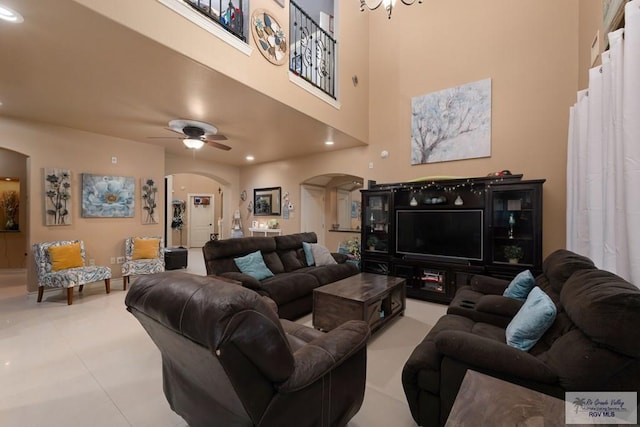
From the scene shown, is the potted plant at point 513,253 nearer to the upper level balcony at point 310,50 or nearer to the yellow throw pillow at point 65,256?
the upper level balcony at point 310,50

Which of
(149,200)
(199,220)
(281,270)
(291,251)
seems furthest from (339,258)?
(199,220)

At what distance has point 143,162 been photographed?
5.55m

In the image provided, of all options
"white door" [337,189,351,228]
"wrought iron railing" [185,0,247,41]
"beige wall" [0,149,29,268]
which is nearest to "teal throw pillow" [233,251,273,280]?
"wrought iron railing" [185,0,247,41]

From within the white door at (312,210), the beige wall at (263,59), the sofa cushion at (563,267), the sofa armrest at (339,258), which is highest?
the beige wall at (263,59)

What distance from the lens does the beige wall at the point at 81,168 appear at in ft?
14.0

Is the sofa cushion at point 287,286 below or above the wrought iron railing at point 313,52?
below

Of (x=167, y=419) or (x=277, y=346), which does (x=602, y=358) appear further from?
(x=167, y=419)

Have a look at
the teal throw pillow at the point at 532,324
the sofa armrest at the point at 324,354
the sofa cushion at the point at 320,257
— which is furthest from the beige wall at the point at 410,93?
the teal throw pillow at the point at 532,324

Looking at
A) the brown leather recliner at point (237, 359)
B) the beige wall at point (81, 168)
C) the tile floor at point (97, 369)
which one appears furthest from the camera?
the beige wall at point (81, 168)

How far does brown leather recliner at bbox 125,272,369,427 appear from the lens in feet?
3.32

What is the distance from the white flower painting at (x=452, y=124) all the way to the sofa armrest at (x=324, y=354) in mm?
3945

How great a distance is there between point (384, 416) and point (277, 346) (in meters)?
1.24

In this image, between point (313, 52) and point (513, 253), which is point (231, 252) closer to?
point (313, 52)

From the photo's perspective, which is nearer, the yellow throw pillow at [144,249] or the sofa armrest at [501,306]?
the sofa armrest at [501,306]
